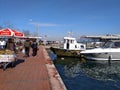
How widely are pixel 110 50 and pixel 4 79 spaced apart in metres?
24.9

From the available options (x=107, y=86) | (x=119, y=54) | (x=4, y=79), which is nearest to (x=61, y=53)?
(x=119, y=54)

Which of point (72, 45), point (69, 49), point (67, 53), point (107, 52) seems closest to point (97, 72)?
point (107, 52)

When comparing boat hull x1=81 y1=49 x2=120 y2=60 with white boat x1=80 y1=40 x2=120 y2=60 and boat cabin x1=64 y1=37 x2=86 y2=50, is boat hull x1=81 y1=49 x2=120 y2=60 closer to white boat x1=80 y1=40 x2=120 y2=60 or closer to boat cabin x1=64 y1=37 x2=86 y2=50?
white boat x1=80 y1=40 x2=120 y2=60

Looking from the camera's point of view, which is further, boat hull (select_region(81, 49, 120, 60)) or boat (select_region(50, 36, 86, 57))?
boat (select_region(50, 36, 86, 57))

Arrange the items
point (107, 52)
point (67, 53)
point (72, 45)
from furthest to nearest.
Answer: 1. point (72, 45)
2. point (67, 53)
3. point (107, 52)

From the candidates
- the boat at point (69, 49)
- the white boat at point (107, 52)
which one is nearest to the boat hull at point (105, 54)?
the white boat at point (107, 52)

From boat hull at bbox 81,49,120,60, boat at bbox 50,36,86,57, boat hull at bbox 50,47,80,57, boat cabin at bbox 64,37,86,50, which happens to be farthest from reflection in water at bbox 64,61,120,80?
boat cabin at bbox 64,37,86,50

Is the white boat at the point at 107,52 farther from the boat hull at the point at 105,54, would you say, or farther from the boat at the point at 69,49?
the boat at the point at 69,49

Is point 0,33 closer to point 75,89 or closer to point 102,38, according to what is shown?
point 75,89

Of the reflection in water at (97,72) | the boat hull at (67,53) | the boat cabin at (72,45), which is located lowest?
the reflection in water at (97,72)

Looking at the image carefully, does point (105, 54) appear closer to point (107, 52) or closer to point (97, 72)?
point (107, 52)

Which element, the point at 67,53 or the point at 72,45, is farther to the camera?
the point at 72,45

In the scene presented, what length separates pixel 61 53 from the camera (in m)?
40.7

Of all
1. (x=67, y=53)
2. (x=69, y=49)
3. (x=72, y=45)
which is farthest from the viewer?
(x=72, y=45)
